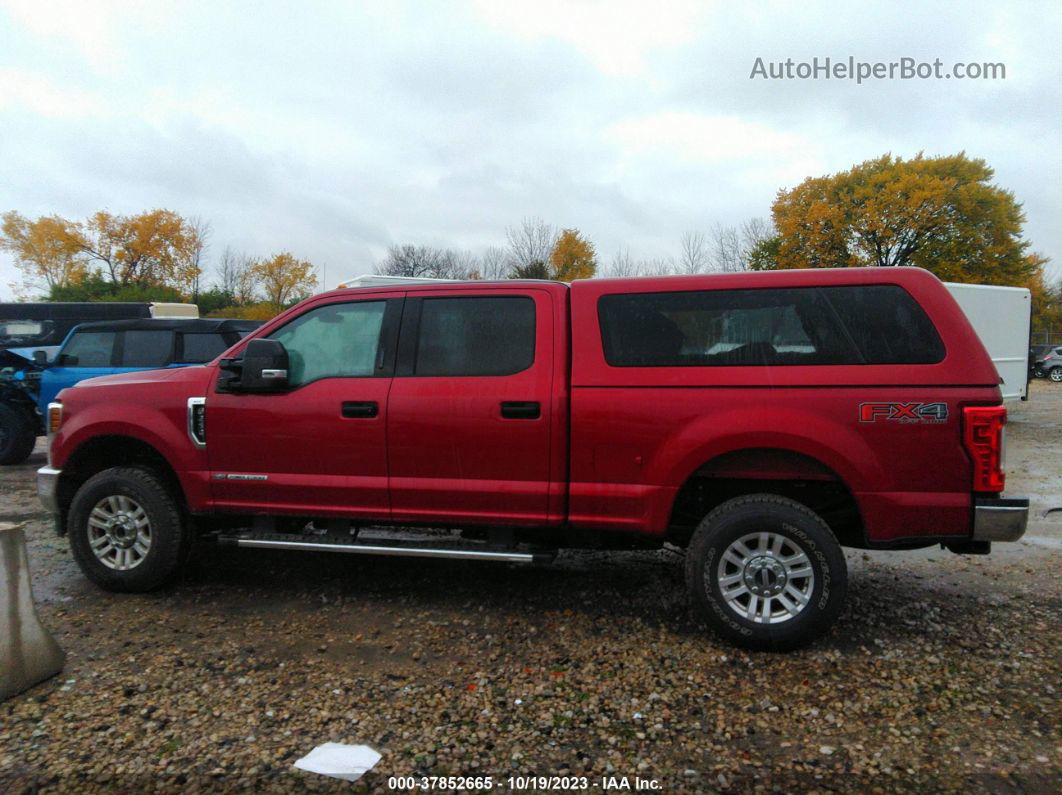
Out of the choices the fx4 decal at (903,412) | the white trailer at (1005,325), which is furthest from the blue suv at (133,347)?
the white trailer at (1005,325)

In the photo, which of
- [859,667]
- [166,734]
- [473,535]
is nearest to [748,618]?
[859,667]

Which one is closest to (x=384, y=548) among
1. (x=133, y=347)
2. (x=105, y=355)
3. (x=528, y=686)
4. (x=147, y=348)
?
(x=528, y=686)

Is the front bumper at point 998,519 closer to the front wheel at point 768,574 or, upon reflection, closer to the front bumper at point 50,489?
the front wheel at point 768,574

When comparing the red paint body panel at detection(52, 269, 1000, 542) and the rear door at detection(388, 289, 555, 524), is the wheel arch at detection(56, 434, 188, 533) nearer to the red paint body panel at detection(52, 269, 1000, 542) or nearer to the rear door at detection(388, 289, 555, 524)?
the red paint body panel at detection(52, 269, 1000, 542)

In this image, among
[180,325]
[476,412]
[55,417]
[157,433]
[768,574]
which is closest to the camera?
[768,574]

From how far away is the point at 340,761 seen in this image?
2967mm

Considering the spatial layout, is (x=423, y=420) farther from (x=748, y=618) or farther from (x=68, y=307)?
(x=68, y=307)

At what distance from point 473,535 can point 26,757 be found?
2406 mm

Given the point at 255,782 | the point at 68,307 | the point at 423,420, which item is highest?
the point at 68,307

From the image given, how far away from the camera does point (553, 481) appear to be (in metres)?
4.21

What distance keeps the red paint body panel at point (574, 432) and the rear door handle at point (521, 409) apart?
3 centimetres

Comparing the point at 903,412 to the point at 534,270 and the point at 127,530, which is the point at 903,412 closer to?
the point at 127,530

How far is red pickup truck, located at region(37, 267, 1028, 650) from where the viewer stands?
150 inches

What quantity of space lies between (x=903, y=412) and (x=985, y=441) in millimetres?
393
